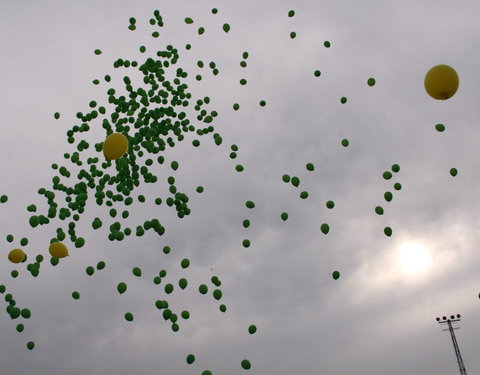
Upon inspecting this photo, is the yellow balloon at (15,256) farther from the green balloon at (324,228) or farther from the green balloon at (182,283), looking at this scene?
the green balloon at (324,228)

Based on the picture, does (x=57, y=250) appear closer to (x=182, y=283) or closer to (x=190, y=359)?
(x=182, y=283)

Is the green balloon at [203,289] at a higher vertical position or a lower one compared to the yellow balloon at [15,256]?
lower

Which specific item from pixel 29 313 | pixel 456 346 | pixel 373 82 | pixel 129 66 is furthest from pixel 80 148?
pixel 456 346

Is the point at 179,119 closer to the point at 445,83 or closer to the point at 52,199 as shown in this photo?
the point at 52,199

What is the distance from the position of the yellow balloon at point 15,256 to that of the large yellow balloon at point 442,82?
220 inches

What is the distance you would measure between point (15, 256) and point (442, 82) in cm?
577

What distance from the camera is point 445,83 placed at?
19.4 feet

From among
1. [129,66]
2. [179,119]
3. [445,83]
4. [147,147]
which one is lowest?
[445,83]

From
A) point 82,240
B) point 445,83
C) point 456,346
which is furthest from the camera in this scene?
point 456,346

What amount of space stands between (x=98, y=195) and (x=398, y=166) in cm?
426

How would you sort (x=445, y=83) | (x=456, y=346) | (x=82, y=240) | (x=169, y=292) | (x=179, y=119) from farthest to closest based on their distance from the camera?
(x=456, y=346)
(x=179, y=119)
(x=82, y=240)
(x=169, y=292)
(x=445, y=83)

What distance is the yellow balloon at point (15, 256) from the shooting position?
23.4ft

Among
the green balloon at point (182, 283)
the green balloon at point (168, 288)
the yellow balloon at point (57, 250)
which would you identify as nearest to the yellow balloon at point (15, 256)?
the yellow balloon at point (57, 250)

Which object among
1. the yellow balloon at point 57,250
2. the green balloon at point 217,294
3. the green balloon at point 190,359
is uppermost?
the yellow balloon at point 57,250
